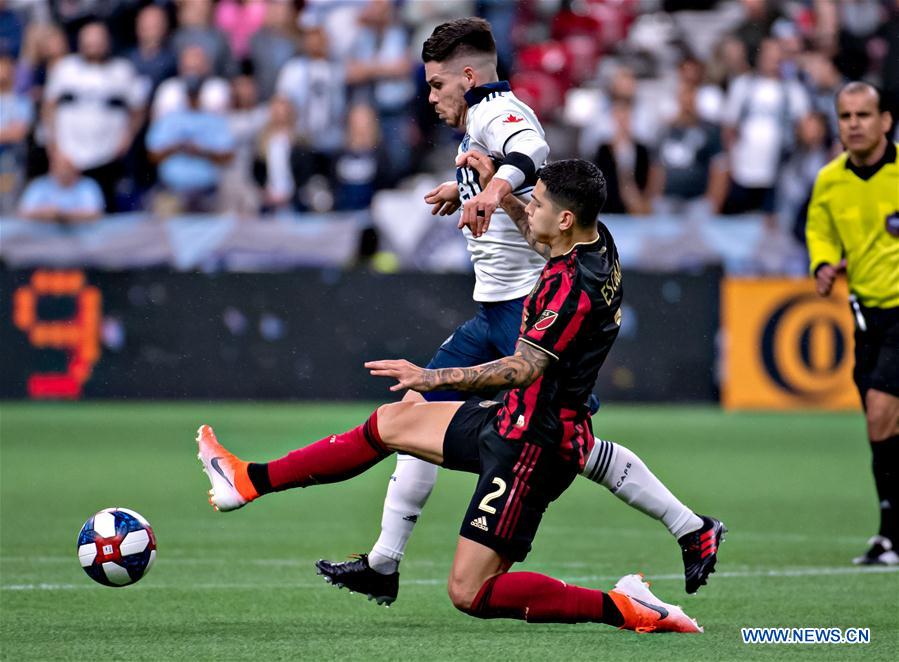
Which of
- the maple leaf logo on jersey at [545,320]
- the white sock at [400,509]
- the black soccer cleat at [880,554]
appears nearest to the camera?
the maple leaf logo on jersey at [545,320]

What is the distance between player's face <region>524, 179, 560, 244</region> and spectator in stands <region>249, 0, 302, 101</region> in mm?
12952

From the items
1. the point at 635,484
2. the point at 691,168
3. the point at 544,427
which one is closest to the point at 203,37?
the point at 691,168

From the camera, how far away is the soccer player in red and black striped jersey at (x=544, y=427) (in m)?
6.15

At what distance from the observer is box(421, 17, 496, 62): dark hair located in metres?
7.20

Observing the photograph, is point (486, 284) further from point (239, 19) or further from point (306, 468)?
point (239, 19)

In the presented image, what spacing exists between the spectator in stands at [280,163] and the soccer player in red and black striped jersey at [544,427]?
12.0 m

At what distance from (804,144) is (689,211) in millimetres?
1415

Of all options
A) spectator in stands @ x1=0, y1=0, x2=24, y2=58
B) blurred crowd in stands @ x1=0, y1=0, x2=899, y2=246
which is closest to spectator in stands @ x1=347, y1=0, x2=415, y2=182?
blurred crowd in stands @ x1=0, y1=0, x2=899, y2=246

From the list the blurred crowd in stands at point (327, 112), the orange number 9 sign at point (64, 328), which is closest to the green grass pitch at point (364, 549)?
the orange number 9 sign at point (64, 328)

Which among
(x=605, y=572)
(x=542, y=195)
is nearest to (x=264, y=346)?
(x=605, y=572)

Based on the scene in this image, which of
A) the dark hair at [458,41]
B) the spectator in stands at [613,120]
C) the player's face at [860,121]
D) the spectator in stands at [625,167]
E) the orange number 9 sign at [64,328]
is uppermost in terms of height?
the dark hair at [458,41]

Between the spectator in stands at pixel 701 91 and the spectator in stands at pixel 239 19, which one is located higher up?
the spectator in stands at pixel 239 19

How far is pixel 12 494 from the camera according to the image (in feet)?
37.0

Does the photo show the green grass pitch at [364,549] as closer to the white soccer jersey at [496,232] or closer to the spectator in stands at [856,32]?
the white soccer jersey at [496,232]
